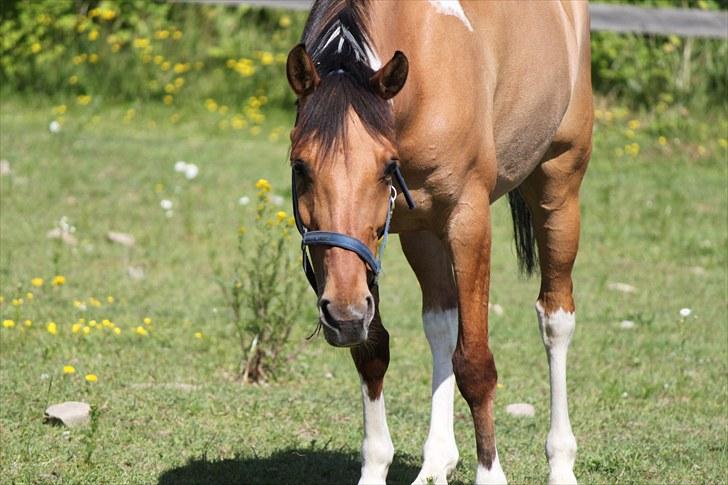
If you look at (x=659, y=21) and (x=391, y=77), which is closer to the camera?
(x=391, y=77)

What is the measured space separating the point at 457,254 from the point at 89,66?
8.94 m

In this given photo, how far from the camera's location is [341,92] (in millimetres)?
3566

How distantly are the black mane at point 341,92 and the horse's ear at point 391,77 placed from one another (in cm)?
3

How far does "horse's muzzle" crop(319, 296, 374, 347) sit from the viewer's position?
11.1 feet

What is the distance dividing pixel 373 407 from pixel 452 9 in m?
1.43

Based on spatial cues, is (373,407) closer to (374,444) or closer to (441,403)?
(374,444)

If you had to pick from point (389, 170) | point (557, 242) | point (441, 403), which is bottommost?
point (441, 403)

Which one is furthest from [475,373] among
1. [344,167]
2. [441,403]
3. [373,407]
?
[344,167]

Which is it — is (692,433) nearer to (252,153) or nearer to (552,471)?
(552,471)

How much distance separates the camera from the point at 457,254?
Answer: 13.5 ft

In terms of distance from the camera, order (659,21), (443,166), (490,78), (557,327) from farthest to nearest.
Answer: (659,21)
(557,327)
(490,78)
(443,166)

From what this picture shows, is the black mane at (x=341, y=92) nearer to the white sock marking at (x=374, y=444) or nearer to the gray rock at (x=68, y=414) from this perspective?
the white sock marking at (x=374, y=444)

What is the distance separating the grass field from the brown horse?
23.4 inches

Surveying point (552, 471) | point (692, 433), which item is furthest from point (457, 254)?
point (692, 433)
